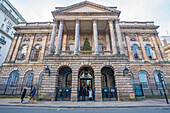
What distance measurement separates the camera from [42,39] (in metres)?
19.3

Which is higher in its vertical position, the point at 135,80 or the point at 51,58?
the point at 51,58

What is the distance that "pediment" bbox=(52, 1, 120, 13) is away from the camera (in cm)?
1550

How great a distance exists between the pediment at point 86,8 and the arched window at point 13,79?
45.7ft

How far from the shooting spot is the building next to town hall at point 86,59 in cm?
1118

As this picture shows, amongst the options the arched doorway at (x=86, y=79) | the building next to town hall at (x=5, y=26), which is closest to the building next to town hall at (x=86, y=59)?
the arched doorway at (x=86, y=79)

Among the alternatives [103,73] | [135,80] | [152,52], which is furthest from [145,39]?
[103,73]

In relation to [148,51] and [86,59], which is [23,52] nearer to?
[86,59]

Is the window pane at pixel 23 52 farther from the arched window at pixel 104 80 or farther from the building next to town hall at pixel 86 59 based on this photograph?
the arched window at pixel 104 80

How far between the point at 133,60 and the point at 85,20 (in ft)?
38.8

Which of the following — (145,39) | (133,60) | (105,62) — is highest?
(145,39)

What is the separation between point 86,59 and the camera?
39.3 feet

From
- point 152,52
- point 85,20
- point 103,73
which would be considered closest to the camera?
point 103,73

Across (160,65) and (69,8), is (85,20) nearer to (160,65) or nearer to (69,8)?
(69,8)

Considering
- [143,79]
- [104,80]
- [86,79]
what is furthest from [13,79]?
[143,79]
